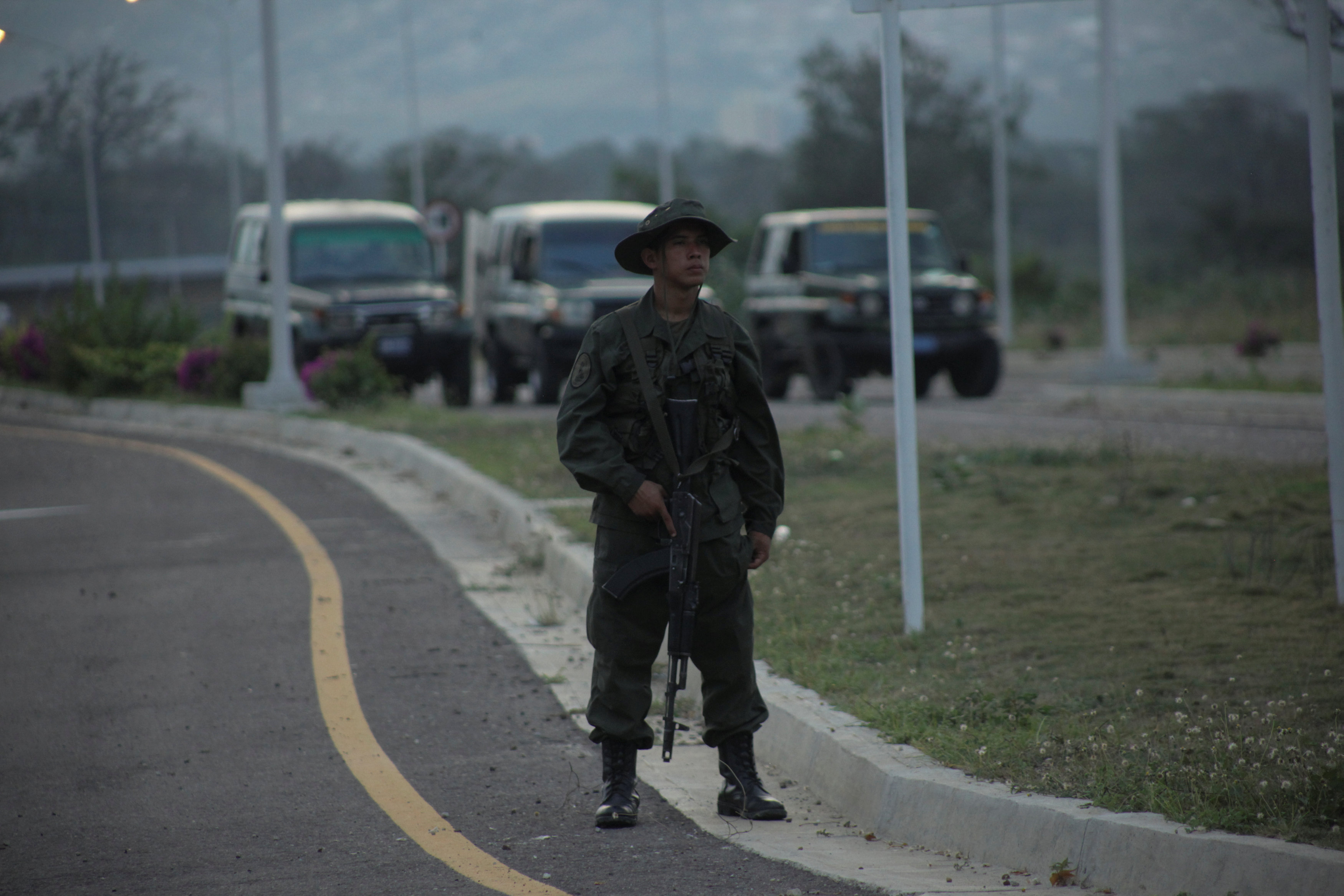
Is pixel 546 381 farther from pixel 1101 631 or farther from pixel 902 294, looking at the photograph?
pixel 1101 631

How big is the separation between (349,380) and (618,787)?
1253 cm

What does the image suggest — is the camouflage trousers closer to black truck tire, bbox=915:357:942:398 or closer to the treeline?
black truck tire, bbox=915:357:942:398

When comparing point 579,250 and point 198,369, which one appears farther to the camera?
point 198,369

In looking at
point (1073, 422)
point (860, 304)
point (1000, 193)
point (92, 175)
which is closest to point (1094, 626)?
point (1073, 422)

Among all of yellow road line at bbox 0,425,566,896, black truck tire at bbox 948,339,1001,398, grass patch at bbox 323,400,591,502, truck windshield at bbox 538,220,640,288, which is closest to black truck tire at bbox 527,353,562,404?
truck windshield at bbox 538,220,640,288

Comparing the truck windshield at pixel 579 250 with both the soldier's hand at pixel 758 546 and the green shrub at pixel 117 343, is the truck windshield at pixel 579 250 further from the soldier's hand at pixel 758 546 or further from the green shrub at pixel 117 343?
the soldier's hand at pixel 758 546

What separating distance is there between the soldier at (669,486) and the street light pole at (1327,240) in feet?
8.97

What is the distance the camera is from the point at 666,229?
4.51 meters

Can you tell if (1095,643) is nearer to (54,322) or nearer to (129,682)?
(129,682)

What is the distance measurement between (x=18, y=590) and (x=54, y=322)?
16.3m

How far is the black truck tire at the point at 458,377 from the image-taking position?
64.3 feet

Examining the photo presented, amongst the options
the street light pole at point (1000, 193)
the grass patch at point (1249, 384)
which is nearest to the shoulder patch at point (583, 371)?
the grass patch at point (1249, 384)

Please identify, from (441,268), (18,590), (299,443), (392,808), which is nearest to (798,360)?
(441,268)

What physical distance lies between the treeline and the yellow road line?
15.4 metres
